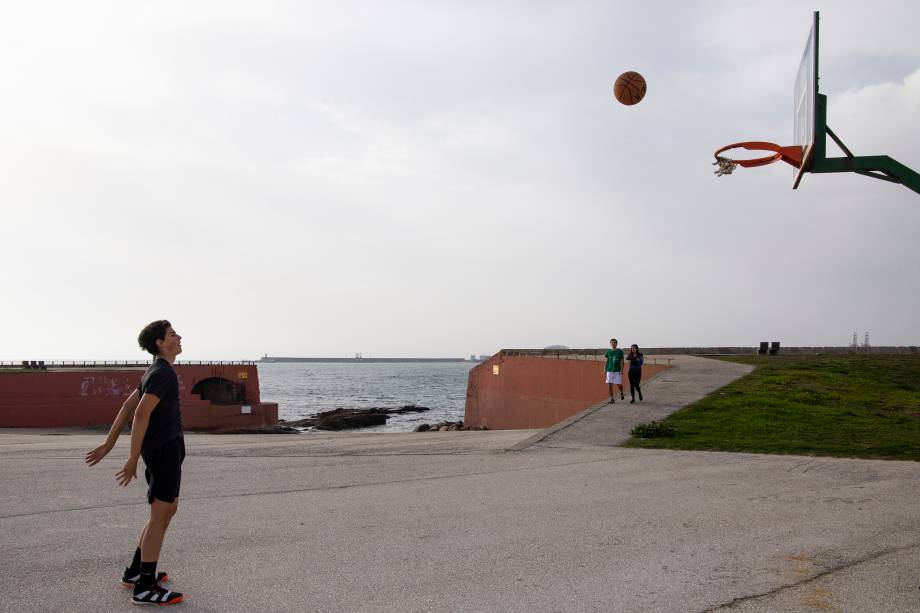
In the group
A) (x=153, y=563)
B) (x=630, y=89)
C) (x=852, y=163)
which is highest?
A: (x=630, y=89)

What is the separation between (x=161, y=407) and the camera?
487 centimetres

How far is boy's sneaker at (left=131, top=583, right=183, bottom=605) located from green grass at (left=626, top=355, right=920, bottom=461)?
31.6 ft

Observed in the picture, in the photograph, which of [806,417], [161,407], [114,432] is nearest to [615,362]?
[806,417]

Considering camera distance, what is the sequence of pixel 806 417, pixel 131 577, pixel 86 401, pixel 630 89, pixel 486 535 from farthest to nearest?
pixel 86 401, pixel 806 417, pixel 630 89, pixel 486 535, pixel 131 577

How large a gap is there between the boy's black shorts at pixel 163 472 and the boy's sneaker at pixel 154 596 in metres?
0.57

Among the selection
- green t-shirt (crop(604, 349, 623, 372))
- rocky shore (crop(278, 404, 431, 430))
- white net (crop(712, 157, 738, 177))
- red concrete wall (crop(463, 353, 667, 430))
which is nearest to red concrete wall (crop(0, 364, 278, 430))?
rocky shore (crop(278, 404, 431, 430))

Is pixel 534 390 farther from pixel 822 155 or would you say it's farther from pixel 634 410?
pixel 822 155

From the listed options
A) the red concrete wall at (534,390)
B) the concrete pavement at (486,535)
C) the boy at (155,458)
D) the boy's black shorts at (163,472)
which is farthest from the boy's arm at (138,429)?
the red concrete wall at (534,390)

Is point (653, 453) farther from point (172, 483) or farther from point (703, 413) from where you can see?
point (172, 483)

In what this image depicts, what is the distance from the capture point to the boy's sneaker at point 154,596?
183 inches

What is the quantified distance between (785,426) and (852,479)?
527 cm

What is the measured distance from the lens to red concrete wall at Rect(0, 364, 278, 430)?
3441 centimetres

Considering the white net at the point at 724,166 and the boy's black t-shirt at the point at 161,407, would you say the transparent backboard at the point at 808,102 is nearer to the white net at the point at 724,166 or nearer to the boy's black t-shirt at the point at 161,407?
the white net at the point at 724,166

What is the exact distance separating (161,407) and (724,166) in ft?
29.6
